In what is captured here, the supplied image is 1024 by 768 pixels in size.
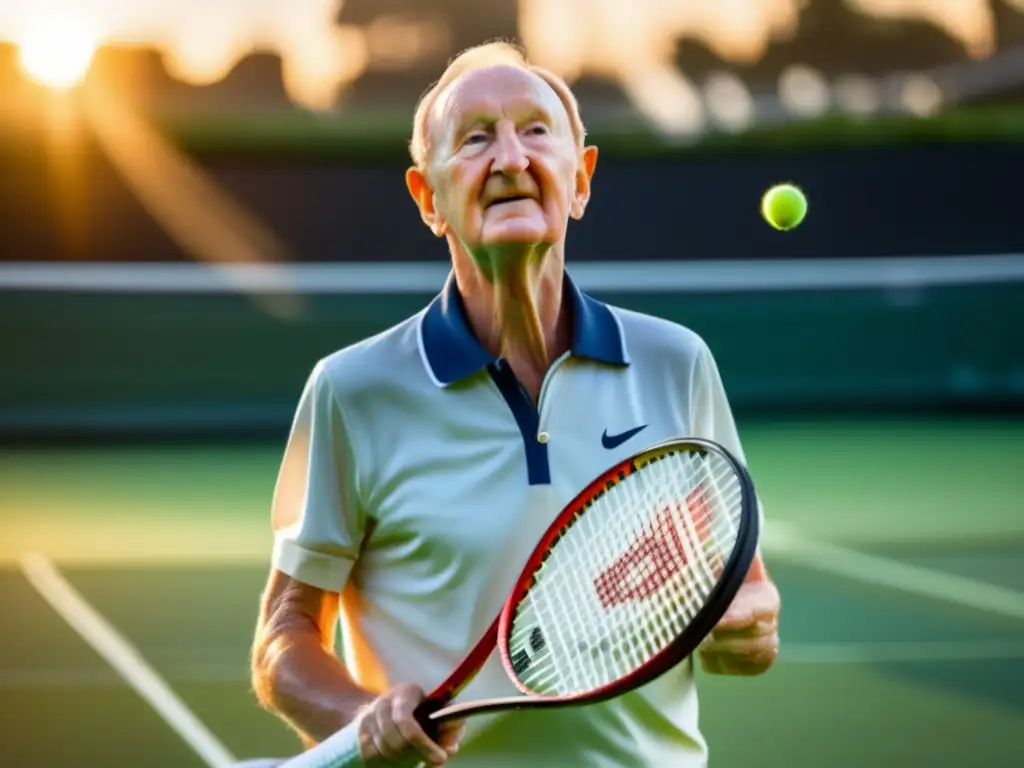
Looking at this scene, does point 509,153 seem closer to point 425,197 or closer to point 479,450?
point 425,197

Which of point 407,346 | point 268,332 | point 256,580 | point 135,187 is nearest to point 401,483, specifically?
point 407,346

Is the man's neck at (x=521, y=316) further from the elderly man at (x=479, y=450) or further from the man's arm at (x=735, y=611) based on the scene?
the man's arm at (x=735, y=611)

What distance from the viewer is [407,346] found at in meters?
2.16

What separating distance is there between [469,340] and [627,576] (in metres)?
0.37

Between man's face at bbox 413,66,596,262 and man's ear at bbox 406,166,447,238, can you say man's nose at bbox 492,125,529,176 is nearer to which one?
man's face at bbox 413,66,596,262

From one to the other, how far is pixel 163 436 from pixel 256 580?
5.07m

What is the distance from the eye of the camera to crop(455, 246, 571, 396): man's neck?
7.03ft

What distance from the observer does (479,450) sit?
2.08 meters

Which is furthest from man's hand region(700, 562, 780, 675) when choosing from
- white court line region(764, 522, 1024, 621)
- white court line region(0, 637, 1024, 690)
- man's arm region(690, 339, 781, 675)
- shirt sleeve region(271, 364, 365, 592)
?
white court line region(764, 522, 1024, 621)

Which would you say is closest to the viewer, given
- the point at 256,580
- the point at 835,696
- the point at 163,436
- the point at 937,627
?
the point at 835,696

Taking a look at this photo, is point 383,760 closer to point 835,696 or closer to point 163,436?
point 835,696

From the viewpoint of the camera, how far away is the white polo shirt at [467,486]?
80.6 inches

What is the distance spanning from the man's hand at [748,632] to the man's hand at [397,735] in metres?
0.37

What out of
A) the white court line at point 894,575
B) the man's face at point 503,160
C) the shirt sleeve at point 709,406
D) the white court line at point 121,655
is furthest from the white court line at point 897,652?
the man's face at point 503,160
